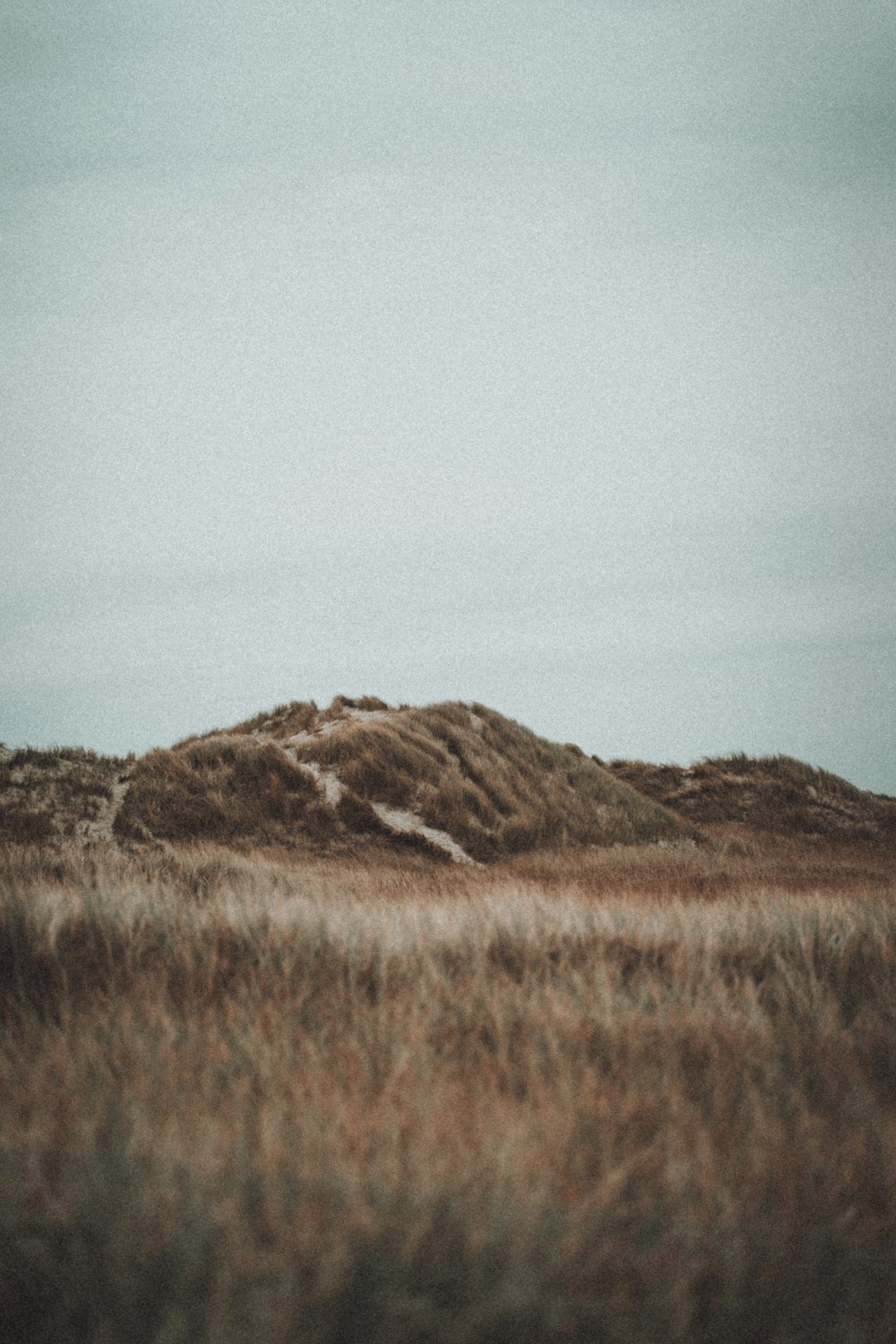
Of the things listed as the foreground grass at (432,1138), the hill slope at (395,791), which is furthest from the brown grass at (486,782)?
the foreground grass at (432,1138)

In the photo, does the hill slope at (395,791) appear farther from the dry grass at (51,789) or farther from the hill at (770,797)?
the hill at (770,797)

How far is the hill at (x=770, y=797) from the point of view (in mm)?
18141

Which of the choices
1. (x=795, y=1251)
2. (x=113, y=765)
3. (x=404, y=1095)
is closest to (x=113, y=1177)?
(x=404, y=1095)

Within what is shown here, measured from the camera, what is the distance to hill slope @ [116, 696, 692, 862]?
12109 mm

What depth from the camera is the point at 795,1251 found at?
1.84m

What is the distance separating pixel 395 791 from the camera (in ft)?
43.4

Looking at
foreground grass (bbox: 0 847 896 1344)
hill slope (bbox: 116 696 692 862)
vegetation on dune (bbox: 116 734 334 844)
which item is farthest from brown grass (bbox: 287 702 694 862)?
foreground grass (bbox: 0 847 896 1344)

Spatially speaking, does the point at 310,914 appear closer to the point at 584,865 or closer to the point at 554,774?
the point at 584,865

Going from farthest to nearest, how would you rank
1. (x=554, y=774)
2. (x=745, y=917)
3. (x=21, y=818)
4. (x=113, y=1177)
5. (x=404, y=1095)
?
1. (x=554, y=774)
2. (x=21, y=818)
3. (x=745, y=917)
4. (x=404, y=1095)
5. (x=113, y=1177)

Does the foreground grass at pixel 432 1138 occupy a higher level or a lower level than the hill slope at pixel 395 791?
lower

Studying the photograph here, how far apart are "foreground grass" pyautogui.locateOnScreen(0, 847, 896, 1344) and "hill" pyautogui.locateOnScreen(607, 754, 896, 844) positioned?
51.7 ft

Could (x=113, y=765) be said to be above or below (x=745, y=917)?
above

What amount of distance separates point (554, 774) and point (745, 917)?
1213cm

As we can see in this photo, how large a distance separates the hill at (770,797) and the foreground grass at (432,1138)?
15747mm
